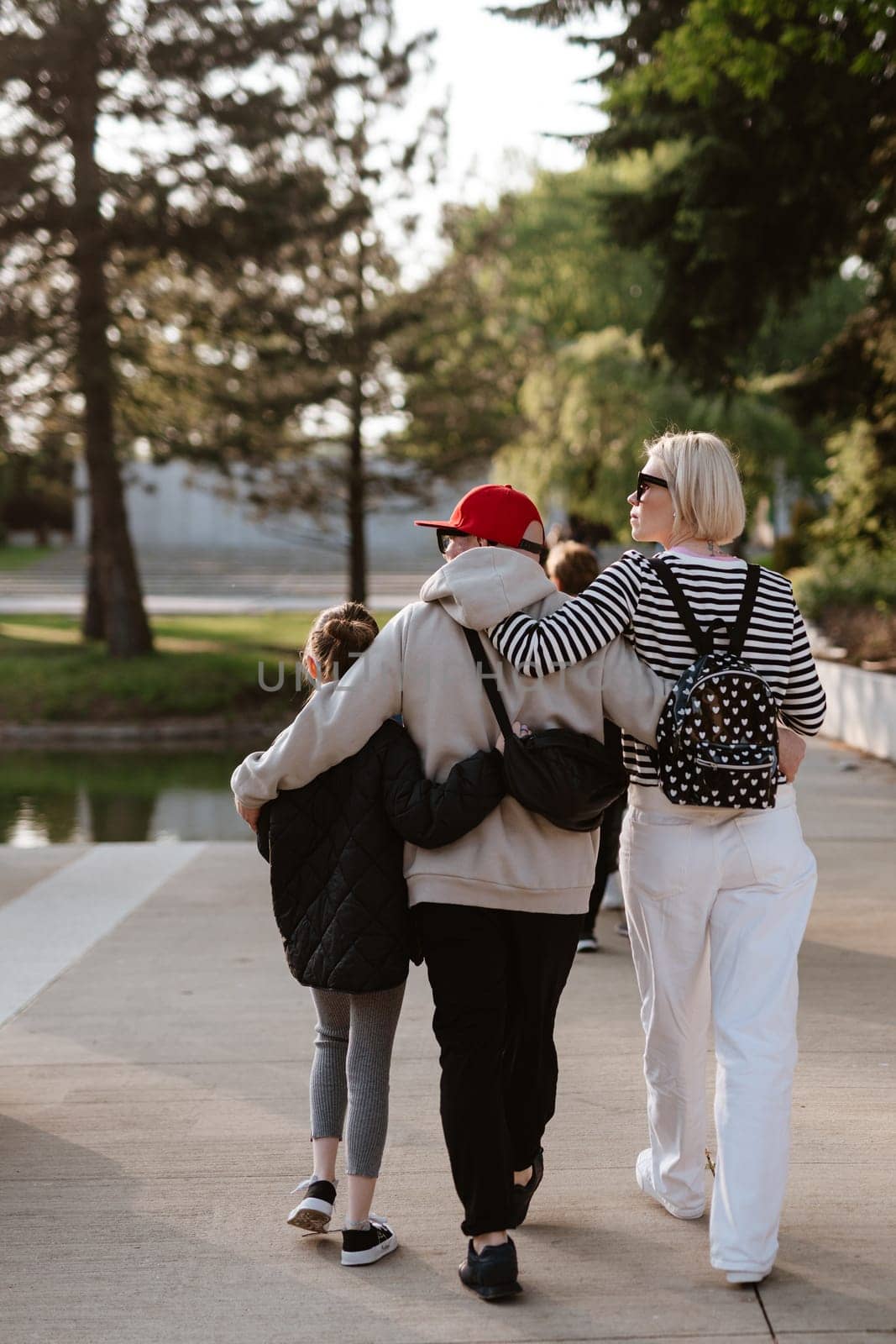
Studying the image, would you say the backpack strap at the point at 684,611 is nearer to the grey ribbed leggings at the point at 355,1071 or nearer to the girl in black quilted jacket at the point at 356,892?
the girl in black quilted jacket at the point at 356,892

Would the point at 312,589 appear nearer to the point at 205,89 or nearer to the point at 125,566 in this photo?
the point at 125,566

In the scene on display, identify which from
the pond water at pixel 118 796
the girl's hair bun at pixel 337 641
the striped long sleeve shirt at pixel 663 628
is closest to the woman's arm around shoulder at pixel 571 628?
the striped long sleeve shirt at pixel 663 628

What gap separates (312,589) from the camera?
41.1 meters

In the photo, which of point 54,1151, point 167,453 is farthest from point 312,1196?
point 167,453

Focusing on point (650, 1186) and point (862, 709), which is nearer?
point (650, 1186)

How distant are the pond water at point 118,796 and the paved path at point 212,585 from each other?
17627mm

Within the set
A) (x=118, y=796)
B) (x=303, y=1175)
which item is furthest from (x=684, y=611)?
(x=118, y=796)

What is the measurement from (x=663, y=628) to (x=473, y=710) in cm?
47

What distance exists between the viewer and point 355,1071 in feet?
11.3

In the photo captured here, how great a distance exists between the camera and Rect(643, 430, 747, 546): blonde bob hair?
3.35 meters

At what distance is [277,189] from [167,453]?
16.0 feet

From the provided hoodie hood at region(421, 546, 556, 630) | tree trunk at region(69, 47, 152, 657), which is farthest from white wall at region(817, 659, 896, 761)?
tree trunk at region(69, 47, 152, 657)

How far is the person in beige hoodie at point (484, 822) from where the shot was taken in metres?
3.19

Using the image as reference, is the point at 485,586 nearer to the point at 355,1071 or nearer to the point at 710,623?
the point at 710,623
